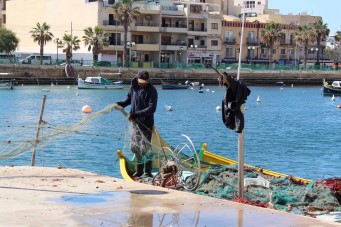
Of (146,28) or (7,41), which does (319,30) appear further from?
(7,41)

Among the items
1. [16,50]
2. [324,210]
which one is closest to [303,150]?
[324,210]

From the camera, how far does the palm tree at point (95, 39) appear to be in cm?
9512

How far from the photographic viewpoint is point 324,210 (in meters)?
12.9

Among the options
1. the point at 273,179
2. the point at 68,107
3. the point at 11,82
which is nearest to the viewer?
the point at 273,179

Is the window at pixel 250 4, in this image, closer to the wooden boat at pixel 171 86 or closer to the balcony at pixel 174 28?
the balcony at pixel 174 28

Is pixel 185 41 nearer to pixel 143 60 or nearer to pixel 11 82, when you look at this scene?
pixel 143 60

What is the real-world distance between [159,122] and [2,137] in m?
18.4

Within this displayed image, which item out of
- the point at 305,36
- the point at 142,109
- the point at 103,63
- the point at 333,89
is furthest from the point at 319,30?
the point at 142,109

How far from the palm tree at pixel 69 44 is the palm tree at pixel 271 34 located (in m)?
30.8

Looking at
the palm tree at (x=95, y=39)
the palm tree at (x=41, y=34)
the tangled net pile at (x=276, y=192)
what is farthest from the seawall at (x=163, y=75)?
the tangled net pile at (x=276, y=192)

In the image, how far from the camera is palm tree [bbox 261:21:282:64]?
116 metres

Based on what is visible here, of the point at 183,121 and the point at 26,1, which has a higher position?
the point at 26,1

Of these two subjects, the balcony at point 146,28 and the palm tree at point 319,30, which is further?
the palm tree at point 319,30

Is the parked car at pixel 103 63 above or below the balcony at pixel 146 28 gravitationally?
below
